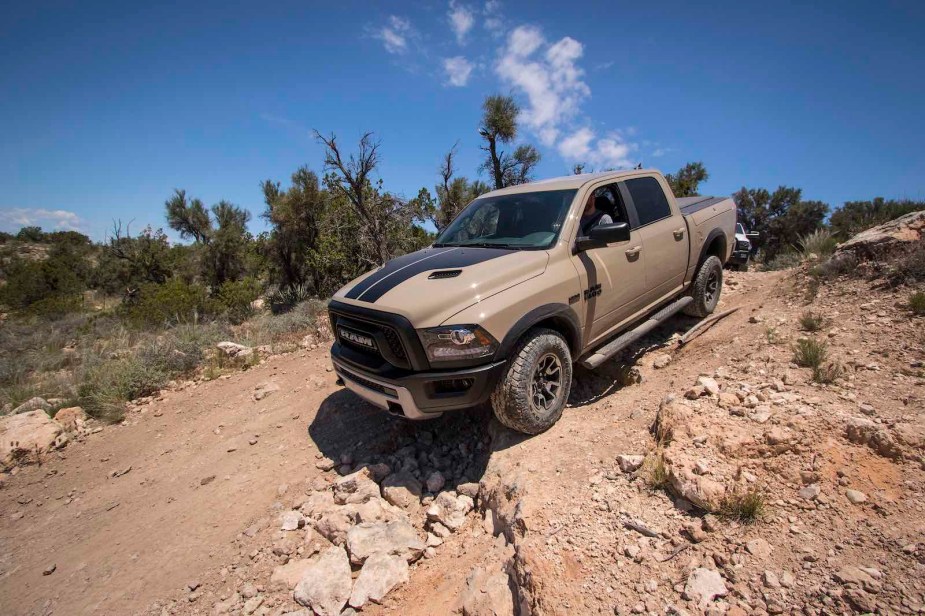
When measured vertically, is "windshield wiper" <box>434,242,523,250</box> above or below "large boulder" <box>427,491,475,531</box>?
above

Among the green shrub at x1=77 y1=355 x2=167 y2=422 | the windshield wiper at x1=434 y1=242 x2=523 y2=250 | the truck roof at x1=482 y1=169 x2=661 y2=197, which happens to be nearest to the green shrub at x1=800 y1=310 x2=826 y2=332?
the truck roof at x1=482 y1=169 x2=661 y2=197

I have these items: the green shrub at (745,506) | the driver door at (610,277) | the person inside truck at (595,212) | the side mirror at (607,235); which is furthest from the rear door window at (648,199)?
the green shrub at (745,506)

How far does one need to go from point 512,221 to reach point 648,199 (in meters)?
1.62

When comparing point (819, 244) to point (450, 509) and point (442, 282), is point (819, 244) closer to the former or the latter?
point (442, 282)

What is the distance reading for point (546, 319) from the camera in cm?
311

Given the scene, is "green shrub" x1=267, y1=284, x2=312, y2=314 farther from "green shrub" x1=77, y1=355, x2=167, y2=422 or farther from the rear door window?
the rear door window

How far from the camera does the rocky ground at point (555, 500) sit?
6.09 ft

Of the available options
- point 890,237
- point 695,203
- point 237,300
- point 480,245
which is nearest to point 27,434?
point 480,245

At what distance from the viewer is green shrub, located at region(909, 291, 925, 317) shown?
11.2 ft

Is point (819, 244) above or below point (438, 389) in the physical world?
above

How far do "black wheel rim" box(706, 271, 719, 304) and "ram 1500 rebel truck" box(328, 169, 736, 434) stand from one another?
978mm

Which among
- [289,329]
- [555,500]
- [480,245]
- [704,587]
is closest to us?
[704,587]

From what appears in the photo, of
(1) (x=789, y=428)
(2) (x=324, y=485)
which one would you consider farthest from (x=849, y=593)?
→ (2) (x=324, y=485)

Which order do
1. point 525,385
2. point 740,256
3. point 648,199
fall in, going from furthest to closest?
1. point 740,256
2. point 648,199
3. point 525,385
